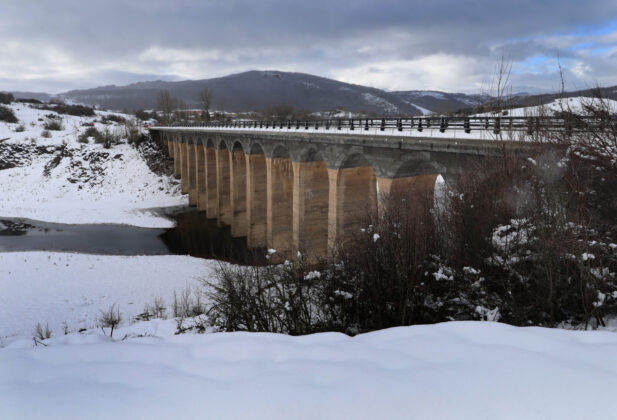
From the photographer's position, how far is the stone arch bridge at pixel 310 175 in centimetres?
1853

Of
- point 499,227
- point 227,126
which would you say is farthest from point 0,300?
point 227,126

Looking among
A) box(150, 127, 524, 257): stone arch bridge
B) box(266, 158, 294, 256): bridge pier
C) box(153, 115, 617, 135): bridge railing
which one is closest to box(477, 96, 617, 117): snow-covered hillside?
box(153, 115, 617, 135): bridge railing

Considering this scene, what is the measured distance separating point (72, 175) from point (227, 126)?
29.9 meters

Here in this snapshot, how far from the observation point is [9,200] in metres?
50.4

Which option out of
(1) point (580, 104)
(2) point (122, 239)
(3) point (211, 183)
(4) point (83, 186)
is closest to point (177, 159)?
(4) point (83, 186)

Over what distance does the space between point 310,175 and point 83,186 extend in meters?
43.8

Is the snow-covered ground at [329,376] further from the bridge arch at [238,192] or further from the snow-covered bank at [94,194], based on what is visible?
the snow-covered bank at [94,194]

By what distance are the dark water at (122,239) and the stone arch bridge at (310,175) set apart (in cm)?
263

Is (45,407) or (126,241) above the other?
(45,407)

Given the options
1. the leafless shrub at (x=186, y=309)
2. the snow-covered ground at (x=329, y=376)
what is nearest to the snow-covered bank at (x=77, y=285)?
the leafless shrub at (x=186, y=309)

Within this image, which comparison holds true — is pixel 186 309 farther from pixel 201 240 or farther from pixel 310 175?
pixel 201 240

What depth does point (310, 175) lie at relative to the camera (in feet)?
94.4

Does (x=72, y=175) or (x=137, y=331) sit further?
(x=72, y=175)

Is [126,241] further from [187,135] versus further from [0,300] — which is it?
[187,135]
